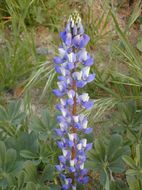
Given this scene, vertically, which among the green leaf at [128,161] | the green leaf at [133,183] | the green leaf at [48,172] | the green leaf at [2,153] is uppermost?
the green leaf at [2,153]

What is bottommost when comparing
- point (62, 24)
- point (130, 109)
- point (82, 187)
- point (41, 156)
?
point (82, 187)

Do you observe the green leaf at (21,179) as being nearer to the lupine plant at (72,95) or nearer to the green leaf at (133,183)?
the lupine plant at (72,95)

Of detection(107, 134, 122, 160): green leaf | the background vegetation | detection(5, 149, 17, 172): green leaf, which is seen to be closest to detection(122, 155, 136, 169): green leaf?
the background vegetation

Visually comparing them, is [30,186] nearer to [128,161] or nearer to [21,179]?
[21,179]

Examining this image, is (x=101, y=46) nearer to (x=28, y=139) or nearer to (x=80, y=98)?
(x=28, y=139)

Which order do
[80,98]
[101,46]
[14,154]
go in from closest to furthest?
[80,98]
[14,154]
[101,46]

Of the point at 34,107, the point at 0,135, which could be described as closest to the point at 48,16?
the point at 34,107

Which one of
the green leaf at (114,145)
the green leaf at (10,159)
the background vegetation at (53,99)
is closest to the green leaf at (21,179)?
the background vegetation at (53,99)
